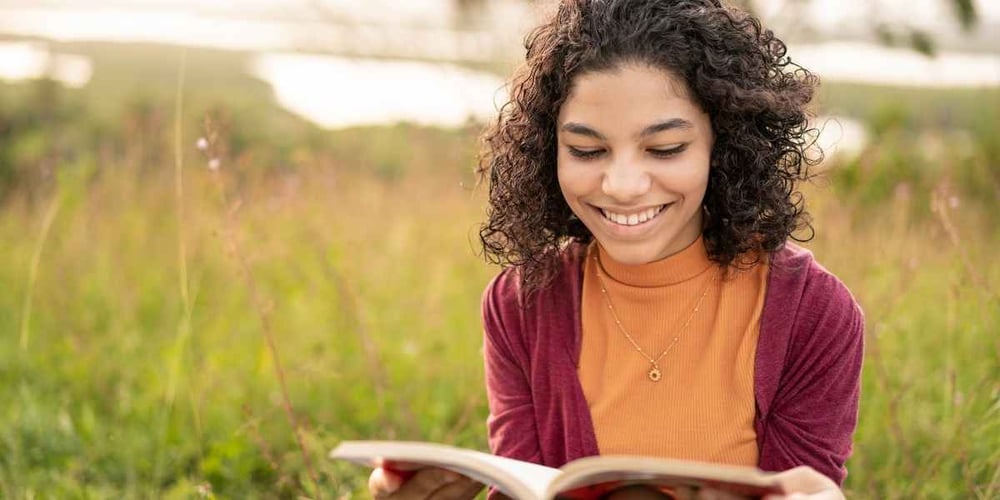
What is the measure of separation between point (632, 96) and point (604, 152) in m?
0.12

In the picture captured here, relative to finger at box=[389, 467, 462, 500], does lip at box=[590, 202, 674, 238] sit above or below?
above

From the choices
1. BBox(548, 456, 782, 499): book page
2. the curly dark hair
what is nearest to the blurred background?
the curly dark hair

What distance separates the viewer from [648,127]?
1.81m

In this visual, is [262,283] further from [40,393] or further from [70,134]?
[70,134]

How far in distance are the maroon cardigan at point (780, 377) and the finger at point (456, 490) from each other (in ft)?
1.15

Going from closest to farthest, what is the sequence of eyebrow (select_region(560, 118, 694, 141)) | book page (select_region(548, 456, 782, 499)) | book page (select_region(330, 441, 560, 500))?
book page (select_region(548, 456, 782, 499)), book page (select_region(330, 441, 560, 500)), eyebrow (select_region(560, 118, 694, 141))

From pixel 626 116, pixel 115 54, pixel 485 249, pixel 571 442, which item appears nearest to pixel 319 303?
pixel 485 249

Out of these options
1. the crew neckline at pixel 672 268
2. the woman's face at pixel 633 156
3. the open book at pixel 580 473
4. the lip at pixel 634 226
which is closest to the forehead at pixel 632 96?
the woman's face at pixel 633 156

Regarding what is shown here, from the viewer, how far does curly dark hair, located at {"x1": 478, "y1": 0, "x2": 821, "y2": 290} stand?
6.12 feet

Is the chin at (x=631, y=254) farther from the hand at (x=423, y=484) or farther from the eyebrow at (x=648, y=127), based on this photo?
the hand at (x=423, y=484)

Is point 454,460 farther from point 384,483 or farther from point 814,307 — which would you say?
point 814,307

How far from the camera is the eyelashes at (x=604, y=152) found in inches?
72.7

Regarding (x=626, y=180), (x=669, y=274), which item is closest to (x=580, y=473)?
(x=626, y=180)

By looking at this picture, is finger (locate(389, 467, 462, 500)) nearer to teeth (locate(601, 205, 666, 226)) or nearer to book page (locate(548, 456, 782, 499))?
book page (locate(548, 456, 782, 499))
